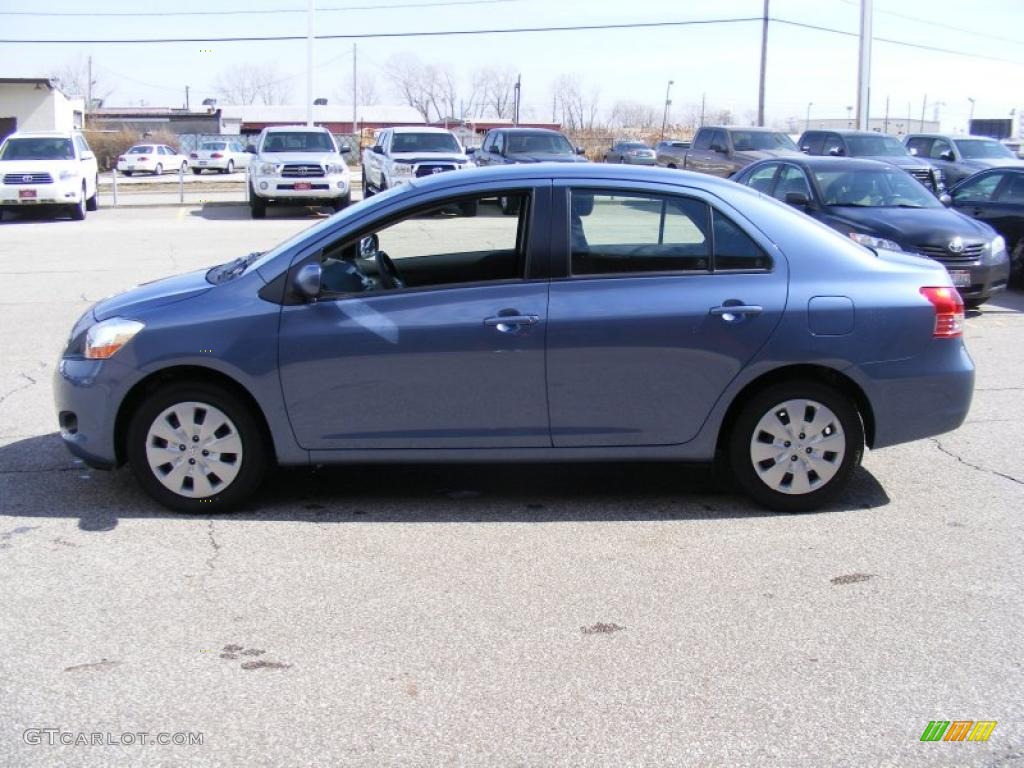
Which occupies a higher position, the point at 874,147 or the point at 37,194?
the point at 874,147

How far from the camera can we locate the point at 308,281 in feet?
17.3

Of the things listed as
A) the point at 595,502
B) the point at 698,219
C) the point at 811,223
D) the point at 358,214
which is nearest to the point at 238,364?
the point at 358,214

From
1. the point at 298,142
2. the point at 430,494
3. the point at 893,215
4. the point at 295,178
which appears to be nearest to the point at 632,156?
the point at 298,142

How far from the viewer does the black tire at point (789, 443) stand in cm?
542

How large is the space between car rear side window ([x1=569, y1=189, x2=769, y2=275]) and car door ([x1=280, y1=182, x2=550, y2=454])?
20 cm

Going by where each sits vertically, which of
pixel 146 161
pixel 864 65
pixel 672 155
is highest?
pixel 864 65

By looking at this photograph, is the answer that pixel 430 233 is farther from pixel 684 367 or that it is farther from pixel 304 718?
pixel 304 718

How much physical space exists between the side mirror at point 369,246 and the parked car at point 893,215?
254 inches

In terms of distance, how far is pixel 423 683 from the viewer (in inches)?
149

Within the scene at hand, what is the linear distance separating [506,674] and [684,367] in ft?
6.74

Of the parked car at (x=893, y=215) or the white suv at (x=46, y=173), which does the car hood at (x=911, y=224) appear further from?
the white suv at (x=46, y=173)

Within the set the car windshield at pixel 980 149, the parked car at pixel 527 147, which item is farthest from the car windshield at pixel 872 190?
the car windshield at pixel 980 149

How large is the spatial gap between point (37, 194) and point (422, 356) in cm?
2049

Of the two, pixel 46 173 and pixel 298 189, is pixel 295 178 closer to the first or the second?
pixel 298 189
